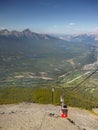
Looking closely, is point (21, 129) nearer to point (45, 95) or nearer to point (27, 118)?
point (27, 118)

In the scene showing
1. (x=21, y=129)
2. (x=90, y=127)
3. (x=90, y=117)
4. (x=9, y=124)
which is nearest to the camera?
(x=21, y=129)

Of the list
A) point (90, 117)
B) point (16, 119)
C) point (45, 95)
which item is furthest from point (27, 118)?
point (45, 95)

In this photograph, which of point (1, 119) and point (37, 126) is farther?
point (1, 119)

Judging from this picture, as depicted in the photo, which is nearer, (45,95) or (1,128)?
(1,128)

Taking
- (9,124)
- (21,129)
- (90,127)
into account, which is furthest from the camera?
(90,127)

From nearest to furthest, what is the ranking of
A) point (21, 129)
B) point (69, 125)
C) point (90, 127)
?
point (21, 129) → point (69, 125) → point (90, 127)

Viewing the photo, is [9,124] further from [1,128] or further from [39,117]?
[39,117]

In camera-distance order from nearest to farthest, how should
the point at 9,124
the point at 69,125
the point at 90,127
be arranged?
the point at 9,124 → the point at 69,125 → the point at 90,127

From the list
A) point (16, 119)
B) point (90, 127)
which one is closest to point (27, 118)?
point (16, 119)
